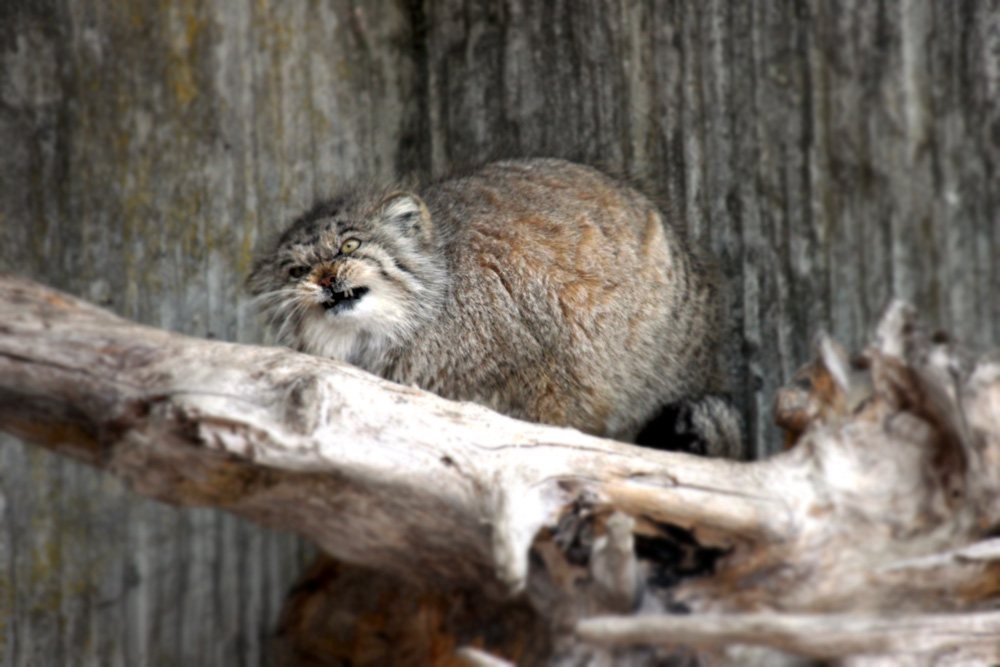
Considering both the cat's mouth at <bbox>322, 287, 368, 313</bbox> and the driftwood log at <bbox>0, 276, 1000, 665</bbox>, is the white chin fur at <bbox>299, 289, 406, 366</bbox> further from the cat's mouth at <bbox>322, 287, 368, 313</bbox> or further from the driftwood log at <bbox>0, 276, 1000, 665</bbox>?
the driftwood log at <bbox>0, 276, 1000, 665</bbox>

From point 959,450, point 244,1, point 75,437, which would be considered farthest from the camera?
point 244,1

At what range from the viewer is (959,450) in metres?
2.04

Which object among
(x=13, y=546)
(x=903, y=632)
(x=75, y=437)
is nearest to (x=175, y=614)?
(x=13, y=546)

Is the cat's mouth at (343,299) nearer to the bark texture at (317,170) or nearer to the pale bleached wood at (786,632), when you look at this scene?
the bark texture at (317,170)

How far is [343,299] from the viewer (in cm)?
278

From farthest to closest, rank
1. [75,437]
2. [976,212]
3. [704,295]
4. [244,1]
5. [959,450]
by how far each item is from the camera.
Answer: [244,1] → [704,295] → [976,212] → [75,437] → [959,450]

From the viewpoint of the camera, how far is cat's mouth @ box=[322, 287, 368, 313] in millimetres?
2764

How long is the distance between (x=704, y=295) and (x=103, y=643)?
216 centimetres

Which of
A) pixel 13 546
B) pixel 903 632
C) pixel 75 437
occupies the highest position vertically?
pixel 75 437

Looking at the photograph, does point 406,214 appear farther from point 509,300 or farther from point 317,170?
point 317,170

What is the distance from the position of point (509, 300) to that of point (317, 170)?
1029 mm

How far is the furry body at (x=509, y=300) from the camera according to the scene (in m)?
2.83

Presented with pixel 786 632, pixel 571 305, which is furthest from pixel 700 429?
pixel 786 632

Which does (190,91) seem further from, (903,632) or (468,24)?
(903,632)
